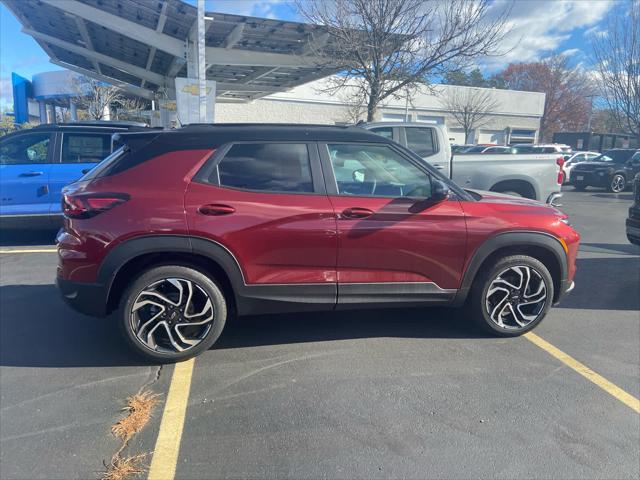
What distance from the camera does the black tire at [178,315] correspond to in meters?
3.48

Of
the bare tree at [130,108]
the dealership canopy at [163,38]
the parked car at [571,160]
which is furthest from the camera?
the bare tree at [130,108]

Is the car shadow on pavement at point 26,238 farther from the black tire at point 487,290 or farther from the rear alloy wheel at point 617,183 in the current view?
the rear alloy wheel at point 617,183

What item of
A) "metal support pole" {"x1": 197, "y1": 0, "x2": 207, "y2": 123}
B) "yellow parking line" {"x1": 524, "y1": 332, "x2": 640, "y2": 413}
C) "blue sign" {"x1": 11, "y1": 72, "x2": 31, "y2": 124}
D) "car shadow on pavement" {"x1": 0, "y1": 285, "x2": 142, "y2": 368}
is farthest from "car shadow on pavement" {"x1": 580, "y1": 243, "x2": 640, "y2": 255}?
"blue sign" {"x1": 11, "y1": 72, "x2": 31, "y2": 124}

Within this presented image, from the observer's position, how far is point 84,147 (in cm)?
756

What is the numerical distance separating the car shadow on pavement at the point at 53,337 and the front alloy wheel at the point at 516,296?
3.02 m

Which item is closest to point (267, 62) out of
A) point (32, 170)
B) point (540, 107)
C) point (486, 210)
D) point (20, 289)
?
point (32, 170)

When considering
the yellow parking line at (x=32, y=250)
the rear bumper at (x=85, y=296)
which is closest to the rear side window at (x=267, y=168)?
the rear bumper at (x=85, y=296)

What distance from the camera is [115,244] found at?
11.1 ft

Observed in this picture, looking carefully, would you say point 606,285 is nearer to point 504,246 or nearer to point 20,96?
point 504,246

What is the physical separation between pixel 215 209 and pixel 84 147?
525 cm

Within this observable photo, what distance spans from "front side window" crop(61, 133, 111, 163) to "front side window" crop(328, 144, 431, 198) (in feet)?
17.5

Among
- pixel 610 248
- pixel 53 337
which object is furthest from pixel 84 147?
pixel 610 248

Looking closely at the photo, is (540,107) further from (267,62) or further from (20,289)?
(20,289)

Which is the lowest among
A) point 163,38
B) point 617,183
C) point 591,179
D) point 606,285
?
point 606,285
